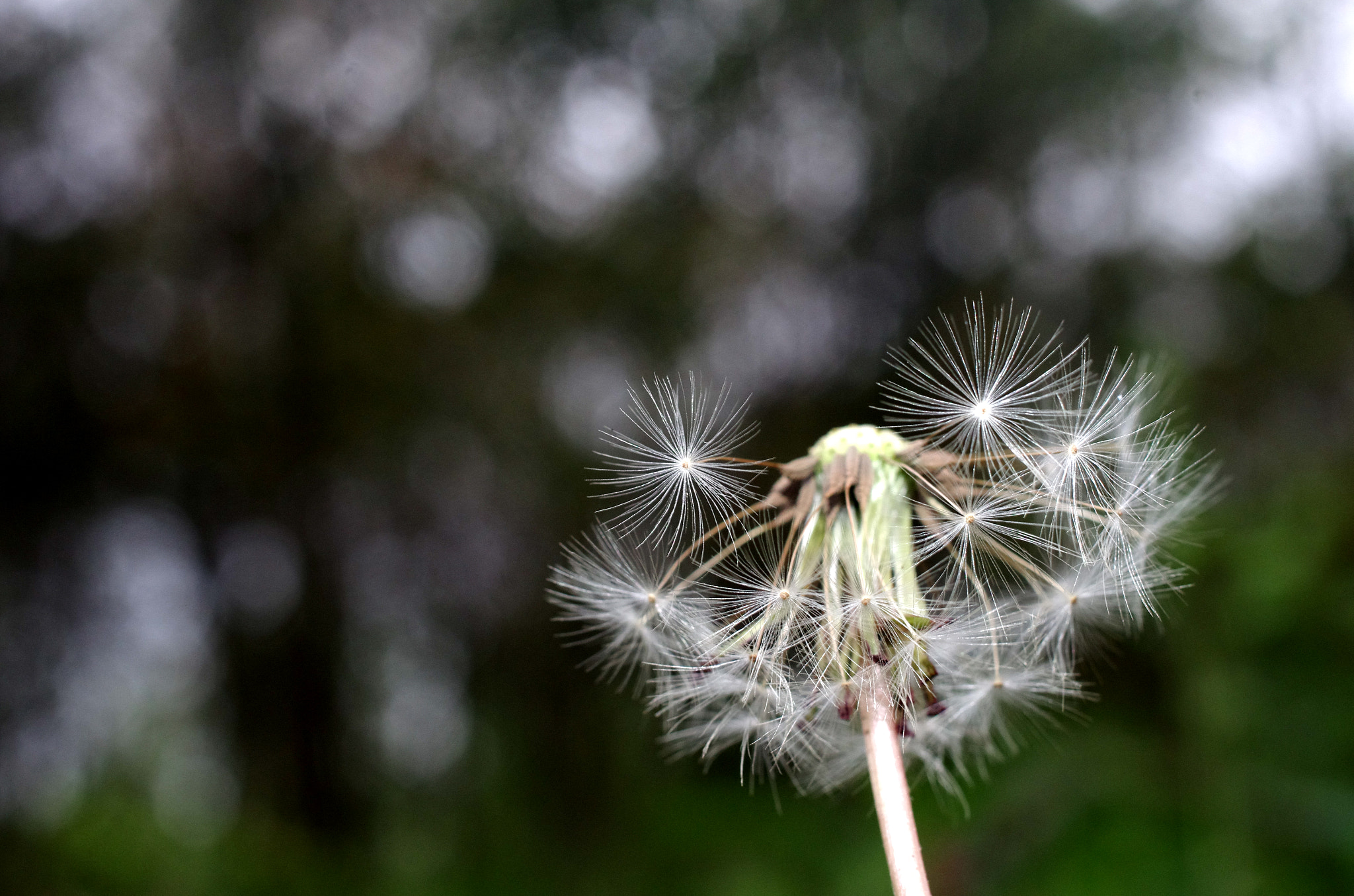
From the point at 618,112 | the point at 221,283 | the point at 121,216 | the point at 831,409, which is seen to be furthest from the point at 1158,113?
the point at 121,216

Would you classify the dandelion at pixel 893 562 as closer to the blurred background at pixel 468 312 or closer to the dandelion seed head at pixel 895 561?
the dandelion seed head at pixel 895 561

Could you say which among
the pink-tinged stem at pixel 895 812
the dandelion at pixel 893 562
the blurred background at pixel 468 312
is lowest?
the pink-tinged stem at pixel 895 812

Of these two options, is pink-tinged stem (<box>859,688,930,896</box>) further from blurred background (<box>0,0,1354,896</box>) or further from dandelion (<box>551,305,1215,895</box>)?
blurred background (<box>0,0,1354,896</box>)

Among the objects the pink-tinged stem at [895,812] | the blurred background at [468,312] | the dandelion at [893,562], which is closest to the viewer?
the pink-tinged stem at [895,812]

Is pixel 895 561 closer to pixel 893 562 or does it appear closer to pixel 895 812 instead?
pixel 893 562

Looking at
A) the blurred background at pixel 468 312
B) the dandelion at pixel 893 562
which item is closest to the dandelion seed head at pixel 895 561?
the dandelion at pixel 893 562

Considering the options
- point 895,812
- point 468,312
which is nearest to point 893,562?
point 895,812
